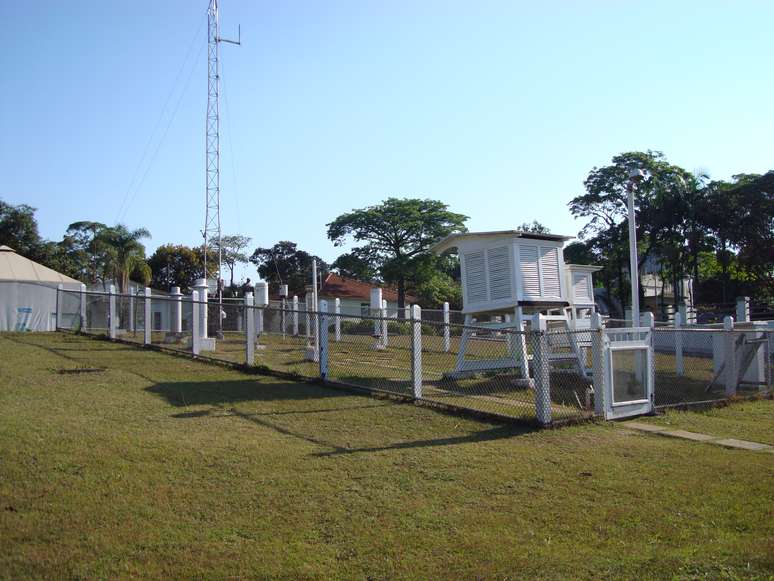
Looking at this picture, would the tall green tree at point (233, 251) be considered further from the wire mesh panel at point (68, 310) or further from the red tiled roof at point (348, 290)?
the wire mesh panel at point (68, 310)

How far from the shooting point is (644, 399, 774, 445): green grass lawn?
31.0ft

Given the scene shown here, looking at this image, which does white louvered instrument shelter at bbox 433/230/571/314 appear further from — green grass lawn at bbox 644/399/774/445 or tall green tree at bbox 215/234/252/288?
tall green tree at bbox 215/234/252/288

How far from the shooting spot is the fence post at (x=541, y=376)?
9039 mm

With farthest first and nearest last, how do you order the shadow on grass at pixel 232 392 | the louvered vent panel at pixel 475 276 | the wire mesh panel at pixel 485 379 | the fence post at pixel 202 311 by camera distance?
the fence post at pixel 202 311 → the louvered vent panel at pixel 475 276 → the wire mesh panel at pixel 485 379 → the shadow on grass at pixel 232 392

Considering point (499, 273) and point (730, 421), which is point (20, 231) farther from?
point (730, 421)

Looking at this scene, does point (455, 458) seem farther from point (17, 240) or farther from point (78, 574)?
point (17, 240)

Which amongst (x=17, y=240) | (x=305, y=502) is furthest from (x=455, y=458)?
(x=17, y=240)

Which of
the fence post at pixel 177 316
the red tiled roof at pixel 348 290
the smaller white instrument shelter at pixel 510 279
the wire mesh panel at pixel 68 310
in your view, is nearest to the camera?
the smaller white instrument shelter at pixel 510 279

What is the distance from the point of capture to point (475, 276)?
1429cm

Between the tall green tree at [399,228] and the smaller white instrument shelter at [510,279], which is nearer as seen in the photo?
the smaller white instrument shelter at [510,279]

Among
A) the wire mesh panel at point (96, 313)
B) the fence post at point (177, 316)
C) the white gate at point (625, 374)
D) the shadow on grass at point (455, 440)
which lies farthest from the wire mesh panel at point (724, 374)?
the wire mesh panel at point (96, 313)

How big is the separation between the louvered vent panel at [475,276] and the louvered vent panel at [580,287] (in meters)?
4.41

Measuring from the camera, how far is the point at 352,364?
13.4 meters

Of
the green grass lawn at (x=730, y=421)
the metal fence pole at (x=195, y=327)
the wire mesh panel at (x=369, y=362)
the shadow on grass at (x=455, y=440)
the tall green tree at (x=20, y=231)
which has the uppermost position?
the tall green tree at (x=20, y=231)
